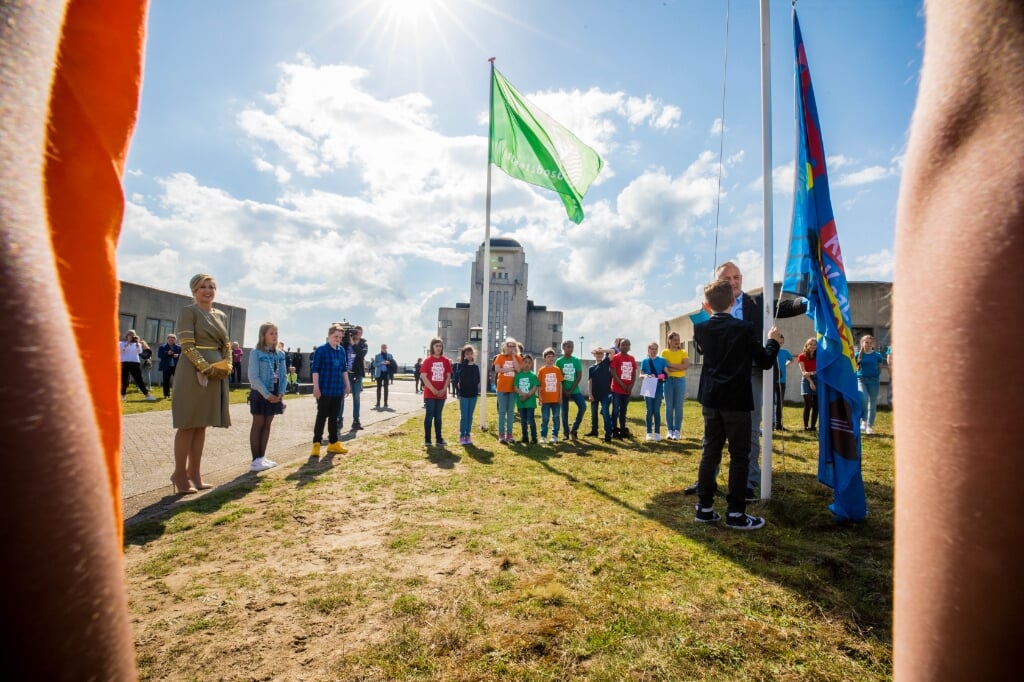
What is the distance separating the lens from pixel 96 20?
1.59 feet

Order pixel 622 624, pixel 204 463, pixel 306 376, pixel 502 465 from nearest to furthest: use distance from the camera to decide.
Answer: pixel 622 624 → pixel 204 463 → pixel 502 465 → pixel 306 376

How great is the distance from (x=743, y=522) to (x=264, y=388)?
230 inches

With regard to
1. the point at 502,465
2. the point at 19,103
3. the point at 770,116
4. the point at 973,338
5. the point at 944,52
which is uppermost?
the point at 770,116

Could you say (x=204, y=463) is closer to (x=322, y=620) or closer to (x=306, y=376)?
(x=322, y=620)

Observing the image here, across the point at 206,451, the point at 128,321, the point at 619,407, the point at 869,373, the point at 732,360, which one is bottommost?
the point at 206,451

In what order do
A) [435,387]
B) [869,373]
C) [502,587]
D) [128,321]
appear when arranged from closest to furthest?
[502,587], [435,387], [869,373], [128,321]

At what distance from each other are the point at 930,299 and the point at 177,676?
9.53ft

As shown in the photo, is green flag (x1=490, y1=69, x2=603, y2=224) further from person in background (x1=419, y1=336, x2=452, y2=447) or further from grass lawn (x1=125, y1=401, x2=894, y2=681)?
grass lawn (x1=125, y1=401, x2=894, y2=681)

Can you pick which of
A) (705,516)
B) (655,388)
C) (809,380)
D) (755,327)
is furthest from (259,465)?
A: (809,380)

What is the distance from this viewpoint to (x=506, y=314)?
62.3 m

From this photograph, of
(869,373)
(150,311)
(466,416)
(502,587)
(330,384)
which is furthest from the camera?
(150,311)

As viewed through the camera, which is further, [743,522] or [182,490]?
[182,490]

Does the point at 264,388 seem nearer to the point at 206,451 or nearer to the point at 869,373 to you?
the point at 206,451

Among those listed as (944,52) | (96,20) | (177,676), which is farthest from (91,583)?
(177,676)
